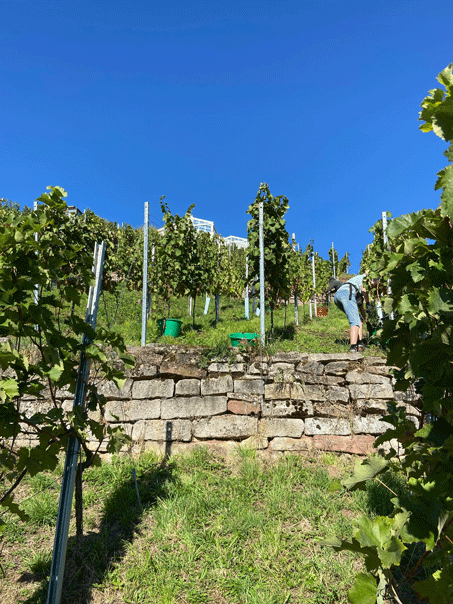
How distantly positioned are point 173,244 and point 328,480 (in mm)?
6131

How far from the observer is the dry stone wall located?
13.6ft

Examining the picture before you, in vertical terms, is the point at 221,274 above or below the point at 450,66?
above

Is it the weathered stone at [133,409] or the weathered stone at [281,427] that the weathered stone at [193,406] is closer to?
the weathered stone at [133,409]

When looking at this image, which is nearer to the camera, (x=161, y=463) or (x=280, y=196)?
(x=161, y=463)

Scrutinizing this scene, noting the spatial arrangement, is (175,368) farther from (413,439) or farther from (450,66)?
(450,66)

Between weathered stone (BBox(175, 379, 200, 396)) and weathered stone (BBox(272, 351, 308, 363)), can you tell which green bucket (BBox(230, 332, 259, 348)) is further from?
weathered stone (BBox(175, 379, 200, 396))

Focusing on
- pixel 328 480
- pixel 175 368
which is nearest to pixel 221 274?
pixel 175 368

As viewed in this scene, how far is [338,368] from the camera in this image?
4.47 metres

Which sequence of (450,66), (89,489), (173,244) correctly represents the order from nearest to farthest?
(450,66) < (89,489) < (173,244)

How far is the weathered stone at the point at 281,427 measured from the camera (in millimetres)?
4156

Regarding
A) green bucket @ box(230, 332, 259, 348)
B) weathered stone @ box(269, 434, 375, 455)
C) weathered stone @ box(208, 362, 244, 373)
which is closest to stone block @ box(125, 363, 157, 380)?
weathered stone @ box(208, 362, 244, 373)

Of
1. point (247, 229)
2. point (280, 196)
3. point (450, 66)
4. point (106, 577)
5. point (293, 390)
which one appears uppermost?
point (280, 196)

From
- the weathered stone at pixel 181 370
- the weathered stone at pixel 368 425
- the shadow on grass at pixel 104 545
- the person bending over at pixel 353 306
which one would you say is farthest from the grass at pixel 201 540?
the person bending over at pixel 353 306

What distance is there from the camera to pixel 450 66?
1.11m
